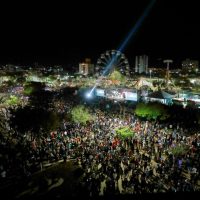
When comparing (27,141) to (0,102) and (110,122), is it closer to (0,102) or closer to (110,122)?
(110,122)

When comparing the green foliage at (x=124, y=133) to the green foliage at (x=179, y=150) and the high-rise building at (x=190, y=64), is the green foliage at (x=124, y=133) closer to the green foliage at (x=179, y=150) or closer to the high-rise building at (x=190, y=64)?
the green foliage at (x=179, y=150)

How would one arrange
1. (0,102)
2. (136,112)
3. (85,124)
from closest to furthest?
1. (85,124)
2. (136,112)
3. (0,102)

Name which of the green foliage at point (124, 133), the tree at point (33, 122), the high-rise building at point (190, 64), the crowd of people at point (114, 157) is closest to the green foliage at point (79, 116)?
the crowd of people at point (114, 157)

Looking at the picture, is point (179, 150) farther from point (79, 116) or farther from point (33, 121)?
point (79, 116)

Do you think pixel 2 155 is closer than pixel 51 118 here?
Yes

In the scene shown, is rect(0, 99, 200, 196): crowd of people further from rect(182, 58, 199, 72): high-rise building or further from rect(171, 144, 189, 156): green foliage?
rect(182, 58, 199, 72): high-rise building

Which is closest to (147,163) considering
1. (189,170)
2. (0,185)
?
(189,170)

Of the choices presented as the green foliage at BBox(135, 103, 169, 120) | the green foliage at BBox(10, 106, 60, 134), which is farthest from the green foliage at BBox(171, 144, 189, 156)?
the green foliage at BBox(135, 103, 169, 120)
